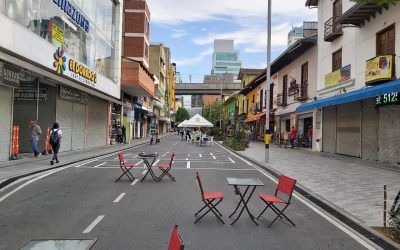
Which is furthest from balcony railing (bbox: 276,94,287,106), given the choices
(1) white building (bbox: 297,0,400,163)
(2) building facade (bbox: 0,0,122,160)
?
(2) building facade (bbox: 0,0,122,160)

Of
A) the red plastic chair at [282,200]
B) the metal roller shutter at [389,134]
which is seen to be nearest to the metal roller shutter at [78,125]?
the metal roller shutter at [389,134]

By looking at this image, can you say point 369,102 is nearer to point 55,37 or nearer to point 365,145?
point 365,145

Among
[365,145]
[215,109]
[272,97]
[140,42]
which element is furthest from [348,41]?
→ [215,109]

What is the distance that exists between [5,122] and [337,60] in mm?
18639

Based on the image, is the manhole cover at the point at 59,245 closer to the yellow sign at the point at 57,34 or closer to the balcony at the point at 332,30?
the yellow sign at the point at 57,34

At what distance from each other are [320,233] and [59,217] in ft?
14.9

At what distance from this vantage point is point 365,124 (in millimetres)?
21547

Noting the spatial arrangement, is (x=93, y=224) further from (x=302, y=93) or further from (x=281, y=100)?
(x=281, y=100)

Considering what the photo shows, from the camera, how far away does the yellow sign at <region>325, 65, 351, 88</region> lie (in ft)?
76.4

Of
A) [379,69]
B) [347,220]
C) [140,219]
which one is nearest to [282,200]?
[347,220]

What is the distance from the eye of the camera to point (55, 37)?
20.6 metres

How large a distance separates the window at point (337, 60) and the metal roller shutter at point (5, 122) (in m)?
17.9

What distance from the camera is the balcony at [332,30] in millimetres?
24519

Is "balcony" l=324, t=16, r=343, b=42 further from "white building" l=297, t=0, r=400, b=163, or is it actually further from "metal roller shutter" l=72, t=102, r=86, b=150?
"metal roller shutter" l=72, t=102, r=86, b=150
